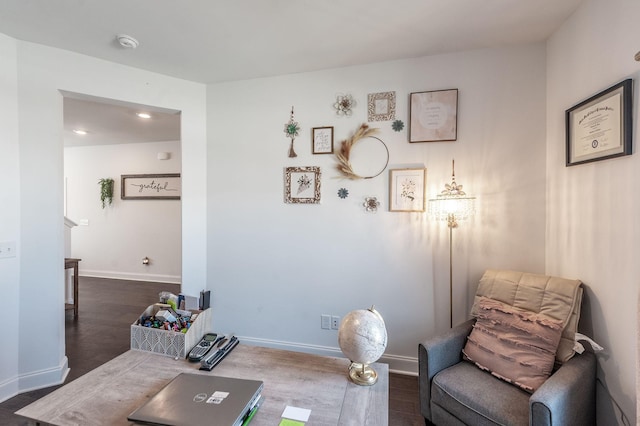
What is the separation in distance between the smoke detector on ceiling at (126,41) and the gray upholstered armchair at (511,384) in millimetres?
2778

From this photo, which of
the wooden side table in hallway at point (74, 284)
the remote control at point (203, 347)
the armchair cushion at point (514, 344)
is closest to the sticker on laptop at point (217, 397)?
the remote control at point (203, 347)

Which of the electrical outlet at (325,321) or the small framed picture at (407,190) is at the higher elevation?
the small framed picture at (407,190)

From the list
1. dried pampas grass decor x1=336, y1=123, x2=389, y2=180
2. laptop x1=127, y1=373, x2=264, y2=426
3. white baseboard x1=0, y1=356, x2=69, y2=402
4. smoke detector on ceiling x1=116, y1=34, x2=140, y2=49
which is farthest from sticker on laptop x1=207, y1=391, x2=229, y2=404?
smoke detector on ceiling x1=116, y1=34, x2=140, y2=49

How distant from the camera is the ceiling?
171cm

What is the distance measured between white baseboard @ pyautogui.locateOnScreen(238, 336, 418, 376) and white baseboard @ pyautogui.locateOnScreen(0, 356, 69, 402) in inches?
53.1

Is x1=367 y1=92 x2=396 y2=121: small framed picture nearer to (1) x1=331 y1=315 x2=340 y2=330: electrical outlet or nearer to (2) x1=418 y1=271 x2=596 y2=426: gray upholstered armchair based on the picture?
(2) x1=418 y1=271 x2=596 y2=426: gray upholstered armchair

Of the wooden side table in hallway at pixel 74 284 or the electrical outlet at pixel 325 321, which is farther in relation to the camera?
the wooden side table in hallway at pixel 74 284

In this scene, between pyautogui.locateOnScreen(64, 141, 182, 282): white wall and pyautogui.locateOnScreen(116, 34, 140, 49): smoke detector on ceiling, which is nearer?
pyautogui.locateOnScreen(116, 34, 140, 49): smoke detector on ceiling

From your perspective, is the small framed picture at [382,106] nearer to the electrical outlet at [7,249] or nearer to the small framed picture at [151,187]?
the electrical outlet at [7,249]

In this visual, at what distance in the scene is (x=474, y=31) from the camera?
76.4 inches

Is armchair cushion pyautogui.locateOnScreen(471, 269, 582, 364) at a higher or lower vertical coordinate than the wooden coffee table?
higher

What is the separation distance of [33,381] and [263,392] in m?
2.14

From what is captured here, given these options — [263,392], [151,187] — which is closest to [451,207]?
[263,392]

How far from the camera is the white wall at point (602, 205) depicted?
135cm
